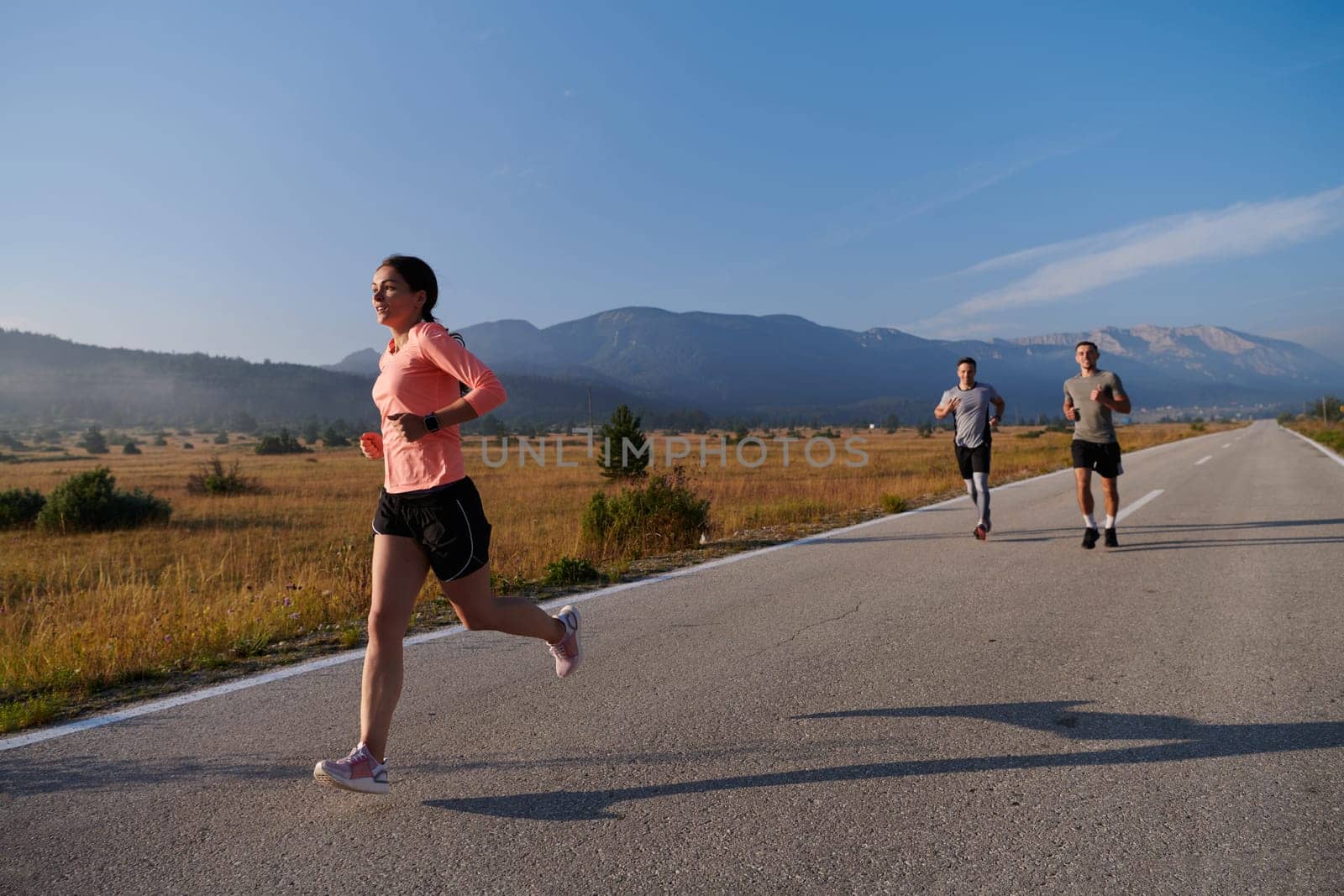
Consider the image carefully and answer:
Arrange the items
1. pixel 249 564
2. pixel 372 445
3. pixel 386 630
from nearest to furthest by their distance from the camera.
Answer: pixel 386 630
pixel 372 445
pixel 249 564

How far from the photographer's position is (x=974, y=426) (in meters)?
9.14

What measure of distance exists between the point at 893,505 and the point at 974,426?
145 inches

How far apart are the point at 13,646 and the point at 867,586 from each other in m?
6.09

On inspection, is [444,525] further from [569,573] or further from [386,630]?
[569,573]

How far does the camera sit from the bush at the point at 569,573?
7086 millimetres

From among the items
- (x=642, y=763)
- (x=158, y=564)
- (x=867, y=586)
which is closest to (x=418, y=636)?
(x=642, y=763)

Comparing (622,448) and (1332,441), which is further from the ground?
(622,448)

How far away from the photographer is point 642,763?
10.4 feet

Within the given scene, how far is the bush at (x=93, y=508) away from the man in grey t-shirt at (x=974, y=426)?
16.7m

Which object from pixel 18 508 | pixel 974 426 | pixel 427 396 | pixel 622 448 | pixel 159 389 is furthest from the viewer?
pixel 159 389

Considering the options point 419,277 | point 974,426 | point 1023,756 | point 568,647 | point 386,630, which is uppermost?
point 419,277

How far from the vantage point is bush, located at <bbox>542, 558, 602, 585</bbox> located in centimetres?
709

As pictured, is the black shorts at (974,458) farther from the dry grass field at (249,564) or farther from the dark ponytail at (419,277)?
the dark ponytail at (419,277)

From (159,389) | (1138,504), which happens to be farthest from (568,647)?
(159,389)
